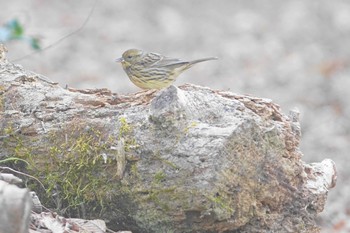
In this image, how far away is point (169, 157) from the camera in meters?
4.74

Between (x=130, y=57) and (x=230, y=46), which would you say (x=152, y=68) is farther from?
(x=230, y=46)

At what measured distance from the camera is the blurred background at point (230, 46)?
42.3ft

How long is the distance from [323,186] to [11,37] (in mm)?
3556

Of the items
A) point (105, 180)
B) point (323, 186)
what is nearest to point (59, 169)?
point (105, 180)

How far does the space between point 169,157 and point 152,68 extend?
3391mm

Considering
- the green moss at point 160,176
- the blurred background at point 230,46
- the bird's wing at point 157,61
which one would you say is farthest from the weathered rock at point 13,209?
the blurred background at point 230,46

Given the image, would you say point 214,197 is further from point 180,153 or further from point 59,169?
point 59,169

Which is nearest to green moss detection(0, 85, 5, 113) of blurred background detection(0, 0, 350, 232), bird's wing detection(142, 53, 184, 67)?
bird's wing detection(142, 53, 184, 67)

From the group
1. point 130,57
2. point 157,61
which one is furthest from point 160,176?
point 130,57

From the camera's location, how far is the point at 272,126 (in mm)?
5043

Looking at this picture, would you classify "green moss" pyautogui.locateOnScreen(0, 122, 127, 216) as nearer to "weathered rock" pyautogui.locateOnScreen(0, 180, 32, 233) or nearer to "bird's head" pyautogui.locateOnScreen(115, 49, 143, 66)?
"weathered rock" pyautogui.locateOnScreen(0, 180, 32, 233)

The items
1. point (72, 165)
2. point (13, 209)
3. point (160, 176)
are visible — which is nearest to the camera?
point (13, 209)

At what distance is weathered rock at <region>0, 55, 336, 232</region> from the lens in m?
4.68

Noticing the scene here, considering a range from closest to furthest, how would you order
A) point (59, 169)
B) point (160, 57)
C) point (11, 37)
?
1. point (59, 169)
2. point (11, 37)
3. point (160, 57)
